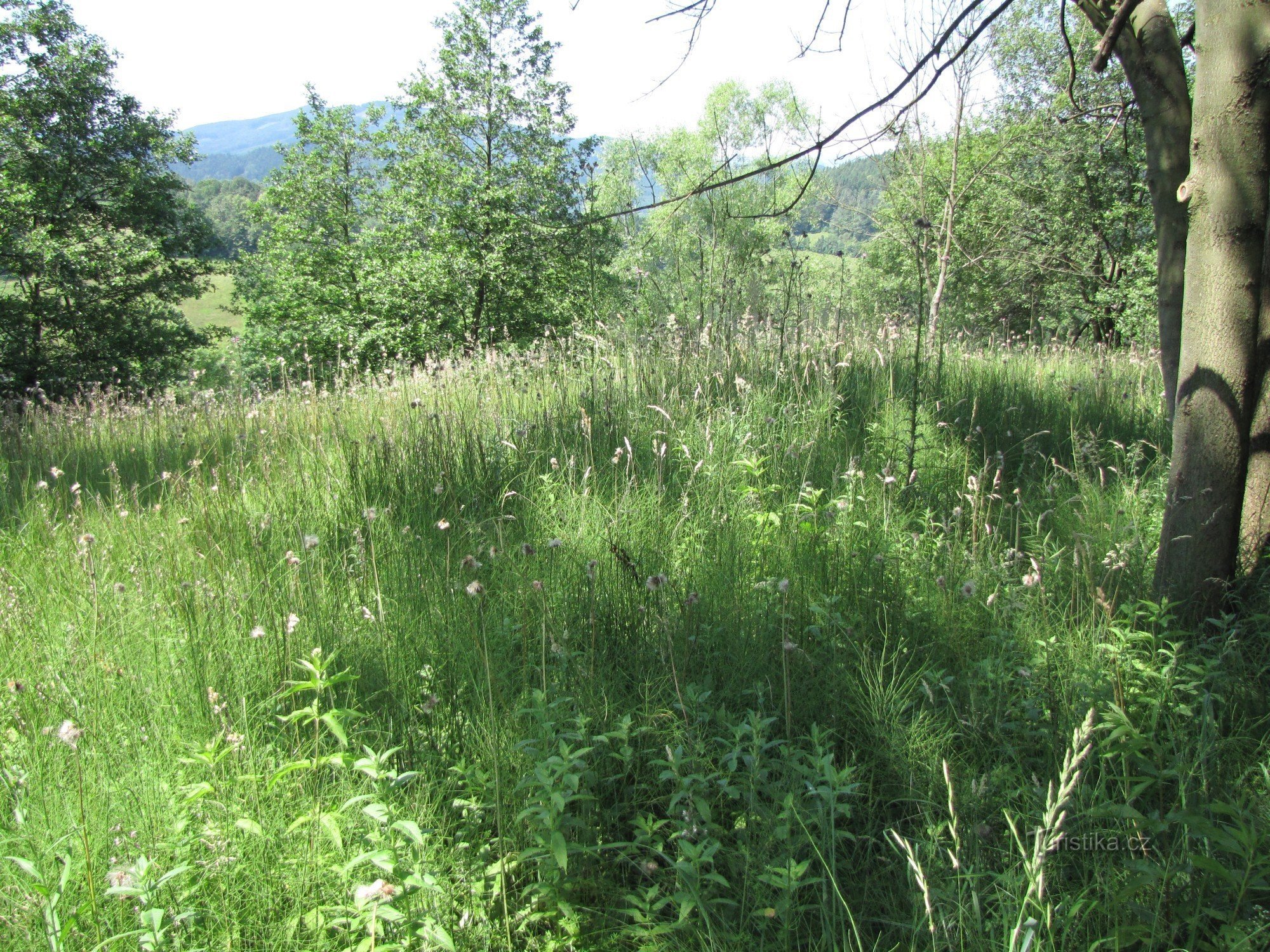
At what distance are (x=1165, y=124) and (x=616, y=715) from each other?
3274mm

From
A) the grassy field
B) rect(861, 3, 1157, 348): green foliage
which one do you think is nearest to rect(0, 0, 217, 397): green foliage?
the grassy field

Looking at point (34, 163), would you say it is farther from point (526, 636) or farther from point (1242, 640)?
point (1242, 640)

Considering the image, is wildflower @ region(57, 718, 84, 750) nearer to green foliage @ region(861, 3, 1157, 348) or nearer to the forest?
the forest

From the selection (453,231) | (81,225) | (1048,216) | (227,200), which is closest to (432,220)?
(453,231)

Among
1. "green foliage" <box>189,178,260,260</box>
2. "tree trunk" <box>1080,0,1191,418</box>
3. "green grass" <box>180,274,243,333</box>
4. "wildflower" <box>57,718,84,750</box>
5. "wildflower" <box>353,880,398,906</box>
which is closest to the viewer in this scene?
"wildflower" <box>353,880,398,906</box>

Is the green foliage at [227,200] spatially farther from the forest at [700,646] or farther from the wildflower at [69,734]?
the wildflower at [69,734]

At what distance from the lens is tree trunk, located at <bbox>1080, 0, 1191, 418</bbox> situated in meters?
2.81

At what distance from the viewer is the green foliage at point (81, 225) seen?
1986 cm

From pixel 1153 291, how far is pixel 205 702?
2490 cm

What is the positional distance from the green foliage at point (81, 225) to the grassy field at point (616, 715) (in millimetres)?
21743

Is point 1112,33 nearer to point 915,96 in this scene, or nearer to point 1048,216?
point 915,96

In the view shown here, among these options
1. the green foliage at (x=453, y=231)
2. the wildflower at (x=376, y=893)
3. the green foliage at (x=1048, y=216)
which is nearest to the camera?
the wildflower at (x=376, y=893)

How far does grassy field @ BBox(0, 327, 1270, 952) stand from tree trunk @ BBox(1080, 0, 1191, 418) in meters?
0.87

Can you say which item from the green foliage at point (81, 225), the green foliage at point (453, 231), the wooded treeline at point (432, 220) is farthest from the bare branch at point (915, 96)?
the green foliage at point (81, 225)
